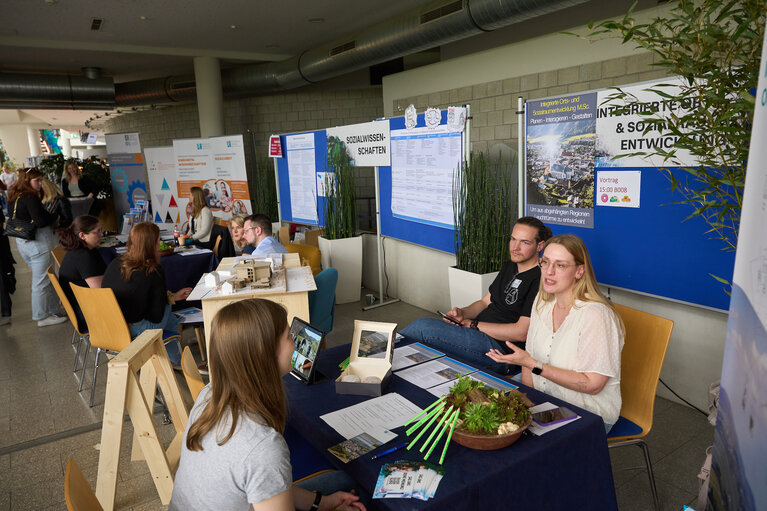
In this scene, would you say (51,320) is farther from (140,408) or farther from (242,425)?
(242,425)

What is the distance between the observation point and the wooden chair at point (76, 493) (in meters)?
1.16

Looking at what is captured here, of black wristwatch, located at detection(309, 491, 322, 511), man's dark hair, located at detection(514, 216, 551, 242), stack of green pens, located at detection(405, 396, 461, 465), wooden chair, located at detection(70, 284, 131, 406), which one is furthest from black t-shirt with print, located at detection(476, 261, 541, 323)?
wooden chair, located at detection(70, 284, 131, 406)

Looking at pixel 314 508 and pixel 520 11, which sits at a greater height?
pixel 520 11

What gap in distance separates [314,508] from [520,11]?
4482 millimetres

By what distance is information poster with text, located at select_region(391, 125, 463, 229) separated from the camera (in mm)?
4176

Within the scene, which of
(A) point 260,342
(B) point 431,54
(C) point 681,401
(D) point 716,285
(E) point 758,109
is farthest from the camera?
(B) point 431,54

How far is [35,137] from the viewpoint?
2430 centimetres

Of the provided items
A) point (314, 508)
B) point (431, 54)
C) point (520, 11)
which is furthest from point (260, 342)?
point (431, 54)

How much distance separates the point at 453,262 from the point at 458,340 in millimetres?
2063

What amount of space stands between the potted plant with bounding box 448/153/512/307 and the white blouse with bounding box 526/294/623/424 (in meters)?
1.79

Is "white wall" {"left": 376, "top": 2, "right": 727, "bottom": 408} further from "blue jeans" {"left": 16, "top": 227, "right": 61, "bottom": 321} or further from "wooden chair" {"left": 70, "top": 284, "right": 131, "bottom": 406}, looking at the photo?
"blue jeans" {"left": 16, "top": 227, "right": 61, "bottom": 321}

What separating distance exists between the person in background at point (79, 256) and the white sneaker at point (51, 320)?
1.87 m

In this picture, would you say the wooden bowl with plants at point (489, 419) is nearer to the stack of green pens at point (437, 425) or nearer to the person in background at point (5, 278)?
the stack of green pens at point (437, 425)

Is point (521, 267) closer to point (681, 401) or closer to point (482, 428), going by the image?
point (681, 401)
